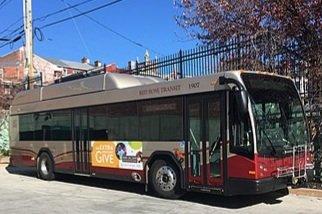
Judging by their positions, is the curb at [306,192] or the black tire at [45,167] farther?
the black tire at [45,167]

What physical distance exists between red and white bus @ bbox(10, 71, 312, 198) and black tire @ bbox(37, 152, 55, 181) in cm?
92

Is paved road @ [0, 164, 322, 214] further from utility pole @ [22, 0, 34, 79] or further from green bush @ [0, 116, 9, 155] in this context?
green bush @ [0, 116, 9, 155]

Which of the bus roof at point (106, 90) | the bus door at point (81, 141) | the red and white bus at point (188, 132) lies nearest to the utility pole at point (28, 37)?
the bus roof at point (106, 90)

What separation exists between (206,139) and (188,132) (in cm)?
61

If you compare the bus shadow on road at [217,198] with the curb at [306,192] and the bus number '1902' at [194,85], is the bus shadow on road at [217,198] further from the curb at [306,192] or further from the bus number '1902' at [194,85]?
the bus number '1902' at [194,85]

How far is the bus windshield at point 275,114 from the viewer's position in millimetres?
10914

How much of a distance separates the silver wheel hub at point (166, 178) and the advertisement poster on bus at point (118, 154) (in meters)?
0.73

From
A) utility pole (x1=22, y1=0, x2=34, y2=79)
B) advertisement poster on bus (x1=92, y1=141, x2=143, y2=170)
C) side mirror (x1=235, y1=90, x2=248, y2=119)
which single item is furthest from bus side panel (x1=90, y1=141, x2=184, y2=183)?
utility pole (x1=22, y1=0, x2=34, y2=79)

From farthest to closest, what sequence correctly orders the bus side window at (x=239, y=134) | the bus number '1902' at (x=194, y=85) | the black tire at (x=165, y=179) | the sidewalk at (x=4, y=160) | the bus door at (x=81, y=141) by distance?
1. the sidewalk at (x=4, y=160)
2. the bus door at (x=81, y=141)
3. the black tire at (x=165, y=179)
4. the bus number '1902' at (x=194, y=85)
5. the bus side window at (x=239, y=134)

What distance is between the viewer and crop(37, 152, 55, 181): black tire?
17.8 metres

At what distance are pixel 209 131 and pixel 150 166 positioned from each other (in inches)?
Result: 91.4

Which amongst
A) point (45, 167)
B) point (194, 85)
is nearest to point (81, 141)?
point (45, 167)

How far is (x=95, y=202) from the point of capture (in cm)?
1265

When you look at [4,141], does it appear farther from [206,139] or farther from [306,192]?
[306,192]
